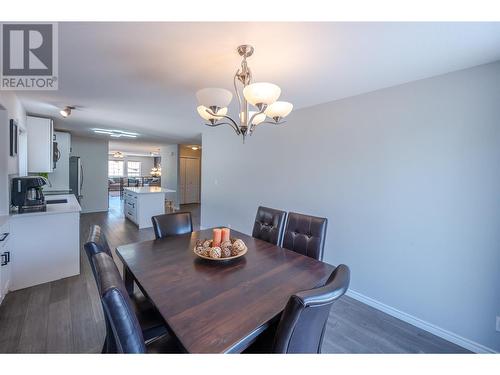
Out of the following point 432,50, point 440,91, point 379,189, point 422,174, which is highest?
point 432,50

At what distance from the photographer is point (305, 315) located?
2.87 feet

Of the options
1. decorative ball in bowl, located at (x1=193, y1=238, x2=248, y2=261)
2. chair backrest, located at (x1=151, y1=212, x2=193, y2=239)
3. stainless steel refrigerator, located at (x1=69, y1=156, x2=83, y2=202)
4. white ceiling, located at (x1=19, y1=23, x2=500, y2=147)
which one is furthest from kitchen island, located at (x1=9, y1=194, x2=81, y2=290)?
stainless steel refrigerator, located at (x1=69, y1=156, x2=83, y2=202)

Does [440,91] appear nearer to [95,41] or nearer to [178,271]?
[178,271]

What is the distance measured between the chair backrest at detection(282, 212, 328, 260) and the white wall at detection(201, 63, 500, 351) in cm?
80

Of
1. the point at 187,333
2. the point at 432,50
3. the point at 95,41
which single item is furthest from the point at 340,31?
the point at 187,333

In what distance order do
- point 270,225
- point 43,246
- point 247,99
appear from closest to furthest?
1. point 247,99
2. point 270,225
3. point 43,246

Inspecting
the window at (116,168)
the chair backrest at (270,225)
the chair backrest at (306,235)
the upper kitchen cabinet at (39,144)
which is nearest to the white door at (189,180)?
the upper kitchen cabinet at (39,144)

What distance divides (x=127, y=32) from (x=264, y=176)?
254 centimetres

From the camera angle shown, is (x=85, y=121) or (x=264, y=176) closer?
(x=264, y=176)

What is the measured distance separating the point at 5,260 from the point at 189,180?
626 centimetres

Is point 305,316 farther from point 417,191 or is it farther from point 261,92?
point 417,191

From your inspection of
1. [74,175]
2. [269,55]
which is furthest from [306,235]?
[74,175]

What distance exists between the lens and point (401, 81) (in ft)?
6.77
